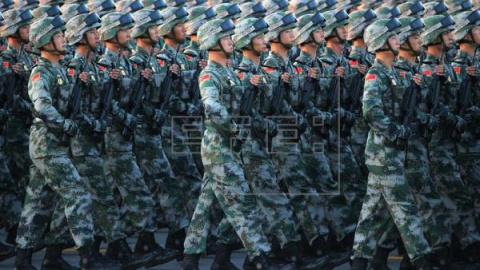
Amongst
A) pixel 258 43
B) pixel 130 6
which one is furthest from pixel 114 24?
pixel 258 43

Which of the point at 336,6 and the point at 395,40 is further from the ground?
the point at 395,40

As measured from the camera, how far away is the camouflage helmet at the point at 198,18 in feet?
60.2

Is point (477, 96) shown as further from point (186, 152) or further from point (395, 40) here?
point (186, 152)

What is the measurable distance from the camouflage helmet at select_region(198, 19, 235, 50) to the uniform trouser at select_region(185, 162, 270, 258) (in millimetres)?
1089

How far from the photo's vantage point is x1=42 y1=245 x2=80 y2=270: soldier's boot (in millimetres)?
15500

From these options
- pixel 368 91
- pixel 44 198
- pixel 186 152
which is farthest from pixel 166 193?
pixel 368 91

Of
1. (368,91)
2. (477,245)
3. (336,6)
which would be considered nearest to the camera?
(368,91)

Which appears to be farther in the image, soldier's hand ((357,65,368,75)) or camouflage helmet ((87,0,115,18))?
camouflage helmet ((87,0,115,18))

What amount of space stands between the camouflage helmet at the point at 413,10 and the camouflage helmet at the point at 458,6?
10.9 inches

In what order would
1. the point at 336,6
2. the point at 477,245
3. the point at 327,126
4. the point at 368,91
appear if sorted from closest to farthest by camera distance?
1. the point at 368,91
2. the point at 477,245
3. the point at 327,126
4. the point at 336,6

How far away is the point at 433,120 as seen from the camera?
15109mm

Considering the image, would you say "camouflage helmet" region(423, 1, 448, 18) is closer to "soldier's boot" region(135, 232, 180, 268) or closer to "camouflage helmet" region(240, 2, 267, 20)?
"camouflage helmet" region(240, 2, 267, 20)

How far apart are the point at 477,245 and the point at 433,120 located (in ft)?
4.27

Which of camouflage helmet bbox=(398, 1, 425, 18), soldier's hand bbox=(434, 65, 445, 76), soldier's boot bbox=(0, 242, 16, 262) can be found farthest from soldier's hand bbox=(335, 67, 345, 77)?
soldier's boot bbox=(0, 242, 16, 262)
